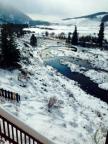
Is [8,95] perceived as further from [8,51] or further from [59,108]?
[8,51]

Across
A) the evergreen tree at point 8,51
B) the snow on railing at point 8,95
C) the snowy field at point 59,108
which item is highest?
the evergreen tree at point 8,51

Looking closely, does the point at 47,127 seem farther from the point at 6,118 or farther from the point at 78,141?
the point at 6,118

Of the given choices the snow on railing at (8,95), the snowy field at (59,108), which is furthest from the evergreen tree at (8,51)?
the snow on railing at (8,95)

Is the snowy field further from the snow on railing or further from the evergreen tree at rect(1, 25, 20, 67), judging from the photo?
the evergreen tree at rect(1, 25, 20, 67)

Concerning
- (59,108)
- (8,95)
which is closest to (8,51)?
(8,95)

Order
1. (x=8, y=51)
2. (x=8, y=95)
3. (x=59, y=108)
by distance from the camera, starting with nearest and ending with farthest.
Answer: (x=8, y=95) → (x=59, y=108) → (x=8, y=51)

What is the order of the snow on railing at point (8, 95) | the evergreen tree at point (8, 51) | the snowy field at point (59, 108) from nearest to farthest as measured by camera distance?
the snowy field at point (59, 108), the snow on railing at point (8, 95), the evergreen tree at point (8, 51)

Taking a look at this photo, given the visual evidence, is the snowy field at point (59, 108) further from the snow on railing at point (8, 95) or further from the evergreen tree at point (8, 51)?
the evergreen tree at point (8, 51)

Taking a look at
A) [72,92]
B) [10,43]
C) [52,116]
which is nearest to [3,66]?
[10,43]

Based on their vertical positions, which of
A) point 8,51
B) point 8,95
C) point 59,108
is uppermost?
point 8,51

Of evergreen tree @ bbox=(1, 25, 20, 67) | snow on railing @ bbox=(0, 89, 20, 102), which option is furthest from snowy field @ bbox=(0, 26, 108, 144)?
evergreen tree @ bbox=(1, 25, 20, 67)

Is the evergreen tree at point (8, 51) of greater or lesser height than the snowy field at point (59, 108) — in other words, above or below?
above

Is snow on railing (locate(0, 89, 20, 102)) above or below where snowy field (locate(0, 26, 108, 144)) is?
above

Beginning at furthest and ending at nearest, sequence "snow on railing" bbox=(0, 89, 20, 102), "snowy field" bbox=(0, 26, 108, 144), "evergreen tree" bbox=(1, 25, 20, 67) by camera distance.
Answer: "evergreen tree" bbox=(1, 25, 20, 67) → "snow on railing" bbox=(0, 89, 20, 102) → "snowy field" bbox=(0, 26, 108, 144)
